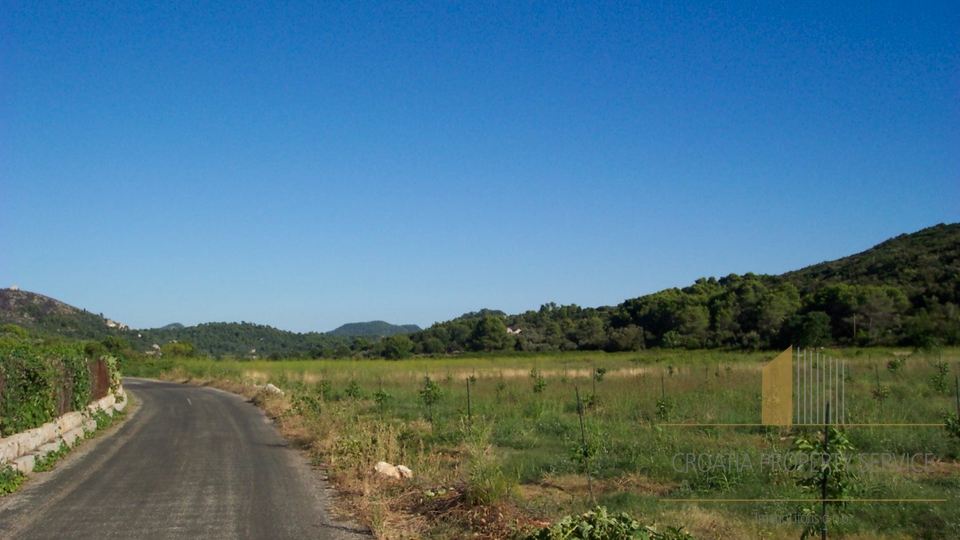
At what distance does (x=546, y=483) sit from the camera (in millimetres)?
11289

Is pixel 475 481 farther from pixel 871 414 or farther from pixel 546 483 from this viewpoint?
pixel 871 414

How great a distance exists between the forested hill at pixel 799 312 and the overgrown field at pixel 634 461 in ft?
77.5

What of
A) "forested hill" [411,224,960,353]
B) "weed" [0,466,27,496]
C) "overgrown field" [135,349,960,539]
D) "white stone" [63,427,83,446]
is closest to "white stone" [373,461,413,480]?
"overgrown field" [135,349,960,539]

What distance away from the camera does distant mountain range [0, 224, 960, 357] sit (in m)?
44.6

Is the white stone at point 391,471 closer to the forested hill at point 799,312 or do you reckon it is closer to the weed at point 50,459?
the weed at point 50,459

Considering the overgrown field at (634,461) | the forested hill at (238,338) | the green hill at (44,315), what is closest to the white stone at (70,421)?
the overgrown field at (634,461)

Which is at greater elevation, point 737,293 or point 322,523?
point 737,293

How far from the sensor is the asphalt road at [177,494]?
7836mm

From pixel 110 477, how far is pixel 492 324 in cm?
7715

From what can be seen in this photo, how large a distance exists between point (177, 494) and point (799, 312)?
48153 mm

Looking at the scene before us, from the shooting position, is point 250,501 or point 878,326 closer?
point 250,501

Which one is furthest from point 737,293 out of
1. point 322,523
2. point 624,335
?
point 322,523

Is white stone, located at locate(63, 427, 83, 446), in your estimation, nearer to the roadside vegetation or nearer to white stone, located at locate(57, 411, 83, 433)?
white stone, located at locate(57, 411, 83, 433)

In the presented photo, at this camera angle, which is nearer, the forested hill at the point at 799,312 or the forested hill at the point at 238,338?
the forested hill at the point at 799,312
